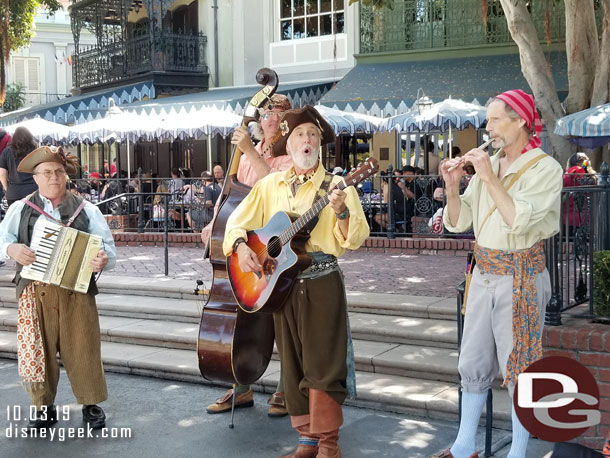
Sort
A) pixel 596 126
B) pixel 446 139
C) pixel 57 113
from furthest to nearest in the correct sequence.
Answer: pixel 57 113
pixel 446 139
pixel 596 126

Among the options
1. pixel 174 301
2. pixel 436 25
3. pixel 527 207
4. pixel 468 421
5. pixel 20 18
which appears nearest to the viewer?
pixel 527 207

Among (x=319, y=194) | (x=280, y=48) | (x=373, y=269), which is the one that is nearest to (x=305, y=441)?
(x=319, y=194)

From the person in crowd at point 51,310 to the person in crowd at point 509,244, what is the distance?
253 centimetres

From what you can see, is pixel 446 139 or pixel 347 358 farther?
pixel 446 139

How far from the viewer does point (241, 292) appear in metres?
5.05

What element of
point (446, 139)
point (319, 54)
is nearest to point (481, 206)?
point (446, 139)

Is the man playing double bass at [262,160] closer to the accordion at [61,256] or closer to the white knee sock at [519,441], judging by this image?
the accordion at [61,256]

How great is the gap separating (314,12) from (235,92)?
2.97m

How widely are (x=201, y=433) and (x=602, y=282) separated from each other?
2822 millimetres

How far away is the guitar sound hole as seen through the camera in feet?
15.8

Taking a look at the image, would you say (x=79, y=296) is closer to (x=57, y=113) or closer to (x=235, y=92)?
(x=235, y=92)

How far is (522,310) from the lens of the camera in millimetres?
4340

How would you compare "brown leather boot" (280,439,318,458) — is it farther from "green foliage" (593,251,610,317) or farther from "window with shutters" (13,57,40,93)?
"window with shutters" (13,57,40,93)

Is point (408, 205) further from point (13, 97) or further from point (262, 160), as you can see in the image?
point (13, 97)
